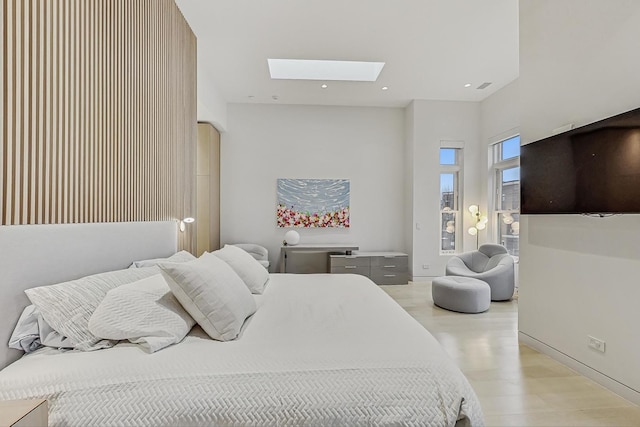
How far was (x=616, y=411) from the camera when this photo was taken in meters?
1.85

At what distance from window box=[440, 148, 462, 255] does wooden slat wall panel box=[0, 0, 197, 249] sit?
4.43 meters

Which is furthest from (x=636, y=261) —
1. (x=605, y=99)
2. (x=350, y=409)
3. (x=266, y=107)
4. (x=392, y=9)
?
(x=266, y=107)

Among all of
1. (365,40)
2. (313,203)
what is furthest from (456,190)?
(365,40)

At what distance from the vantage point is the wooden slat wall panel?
4.52 feet

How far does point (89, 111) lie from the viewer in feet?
5.97

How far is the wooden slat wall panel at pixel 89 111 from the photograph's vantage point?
1.38m

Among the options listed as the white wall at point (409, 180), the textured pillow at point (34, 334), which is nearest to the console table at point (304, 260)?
the white wall at point (409, 180)

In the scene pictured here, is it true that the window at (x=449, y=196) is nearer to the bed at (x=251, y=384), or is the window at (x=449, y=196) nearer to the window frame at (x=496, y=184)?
the window frame at (x=496, y=184)

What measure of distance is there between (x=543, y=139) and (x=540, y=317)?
1.46 m

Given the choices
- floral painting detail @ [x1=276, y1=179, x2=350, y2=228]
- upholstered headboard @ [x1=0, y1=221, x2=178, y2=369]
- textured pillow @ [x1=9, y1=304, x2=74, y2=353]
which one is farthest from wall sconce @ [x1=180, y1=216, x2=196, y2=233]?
floral painting detail @ [x1=276, y1=179, x2=350, y2=228]

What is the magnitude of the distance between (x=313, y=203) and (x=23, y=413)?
5.02m

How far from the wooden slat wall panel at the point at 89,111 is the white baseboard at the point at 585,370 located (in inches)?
131

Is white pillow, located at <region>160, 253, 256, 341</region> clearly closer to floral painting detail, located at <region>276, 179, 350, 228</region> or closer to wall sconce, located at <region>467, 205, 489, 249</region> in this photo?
floral painting detail, located at <region>276, 179, 350, 228</region>

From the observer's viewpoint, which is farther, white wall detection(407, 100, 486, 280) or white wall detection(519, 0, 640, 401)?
white wall detection(407, 100, 486, 280)
